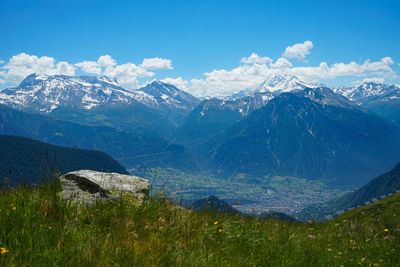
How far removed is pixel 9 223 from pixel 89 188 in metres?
5.45

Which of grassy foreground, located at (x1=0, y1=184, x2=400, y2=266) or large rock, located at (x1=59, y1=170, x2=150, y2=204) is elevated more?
large rock, located at (x1=59, y1=170, x2=150, y2=204)

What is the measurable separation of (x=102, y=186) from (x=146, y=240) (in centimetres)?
410

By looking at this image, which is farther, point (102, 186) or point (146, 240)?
point (102, 186)

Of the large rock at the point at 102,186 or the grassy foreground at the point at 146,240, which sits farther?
the large rock at the point at 102,186

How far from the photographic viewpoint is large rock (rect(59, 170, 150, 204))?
10992 mm

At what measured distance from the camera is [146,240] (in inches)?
302

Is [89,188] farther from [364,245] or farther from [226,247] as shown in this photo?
[364,245]

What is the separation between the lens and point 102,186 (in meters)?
11.4

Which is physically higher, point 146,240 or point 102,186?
point 102,186

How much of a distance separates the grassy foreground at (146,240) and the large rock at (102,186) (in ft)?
4.30

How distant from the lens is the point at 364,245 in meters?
10.8

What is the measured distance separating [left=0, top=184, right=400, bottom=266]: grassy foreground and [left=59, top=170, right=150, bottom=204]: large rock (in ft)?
4.30

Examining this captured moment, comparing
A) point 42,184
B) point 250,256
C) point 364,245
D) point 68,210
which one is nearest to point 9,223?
point 68,210

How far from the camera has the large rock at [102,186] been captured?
1099 centimetres
